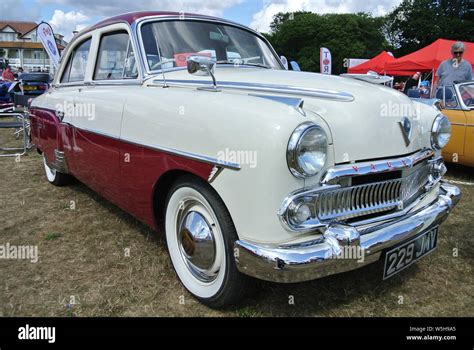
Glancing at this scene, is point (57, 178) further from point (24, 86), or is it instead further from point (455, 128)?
point (24, 86)

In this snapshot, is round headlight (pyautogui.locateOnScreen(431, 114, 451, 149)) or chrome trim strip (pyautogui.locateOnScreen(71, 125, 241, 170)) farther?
round headlight (pyautogui.locateOnScreen(431, 114, 451, 149))

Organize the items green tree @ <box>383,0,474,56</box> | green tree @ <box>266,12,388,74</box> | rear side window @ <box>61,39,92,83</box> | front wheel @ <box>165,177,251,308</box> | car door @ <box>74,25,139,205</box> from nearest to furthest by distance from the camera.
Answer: front wheel @ <box>165,177,251,308</box> < car door @ <box>74,25,139,205</box> < rear side window @ <box>61,39,92,83</box> < green tree @ <box>383,0,474,56</box> < green tree @ <box>266,12,388,74</box>

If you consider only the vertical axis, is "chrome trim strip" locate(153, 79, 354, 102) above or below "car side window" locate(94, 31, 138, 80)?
below

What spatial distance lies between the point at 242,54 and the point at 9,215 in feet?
8.40

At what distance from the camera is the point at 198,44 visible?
302cm

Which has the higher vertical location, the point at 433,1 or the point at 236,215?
the point at 433,1

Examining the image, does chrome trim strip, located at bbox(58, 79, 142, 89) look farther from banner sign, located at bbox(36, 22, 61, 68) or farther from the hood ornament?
banner sign, located at bbox(36, 22, 61, 68)

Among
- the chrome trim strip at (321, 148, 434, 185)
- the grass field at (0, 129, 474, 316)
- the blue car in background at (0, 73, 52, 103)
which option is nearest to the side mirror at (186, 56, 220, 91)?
the chrome trim strip at (321, 148, 434, 185)

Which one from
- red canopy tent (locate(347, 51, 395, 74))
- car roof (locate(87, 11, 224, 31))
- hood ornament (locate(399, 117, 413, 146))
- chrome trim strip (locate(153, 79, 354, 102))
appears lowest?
hood ornament (locate(399, 117, 413, 146))

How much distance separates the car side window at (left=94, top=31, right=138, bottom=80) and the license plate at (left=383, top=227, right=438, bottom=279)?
205cm

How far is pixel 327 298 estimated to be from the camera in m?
2.35

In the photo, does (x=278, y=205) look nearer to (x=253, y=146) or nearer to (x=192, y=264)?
(x=253, y=146)

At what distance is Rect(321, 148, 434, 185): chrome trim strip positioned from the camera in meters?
1.87
